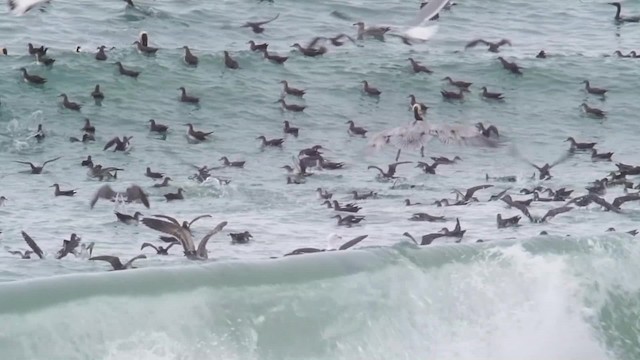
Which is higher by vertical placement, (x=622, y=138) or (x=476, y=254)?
(x=476, y=254)

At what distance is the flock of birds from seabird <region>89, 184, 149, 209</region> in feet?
0.04

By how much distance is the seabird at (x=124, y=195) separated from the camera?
16978mm

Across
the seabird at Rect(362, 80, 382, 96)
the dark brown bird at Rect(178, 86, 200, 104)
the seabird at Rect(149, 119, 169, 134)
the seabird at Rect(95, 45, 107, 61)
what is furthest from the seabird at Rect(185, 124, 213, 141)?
the seabird at Rect(362, 80, 382, 96)

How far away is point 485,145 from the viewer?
24500mm

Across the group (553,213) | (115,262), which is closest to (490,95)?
(553,213)

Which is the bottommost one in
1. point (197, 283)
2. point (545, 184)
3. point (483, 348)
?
point (545, 184)

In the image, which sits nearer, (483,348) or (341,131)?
(483,348)

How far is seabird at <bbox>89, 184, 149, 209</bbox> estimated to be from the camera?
1698 centimetres

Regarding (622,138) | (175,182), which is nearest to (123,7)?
(622,138)

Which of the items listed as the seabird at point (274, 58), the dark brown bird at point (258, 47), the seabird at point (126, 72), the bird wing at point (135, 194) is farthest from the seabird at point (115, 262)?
the dark brown bird at point (258, 47)

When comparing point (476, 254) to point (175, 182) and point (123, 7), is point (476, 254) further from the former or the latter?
→ point (123, 7)

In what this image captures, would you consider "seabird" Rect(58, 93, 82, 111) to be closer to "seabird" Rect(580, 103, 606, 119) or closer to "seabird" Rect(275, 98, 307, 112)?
"seabird" Rect(275, 98, 307, 112)

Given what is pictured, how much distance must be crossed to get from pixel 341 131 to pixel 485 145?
3.72m

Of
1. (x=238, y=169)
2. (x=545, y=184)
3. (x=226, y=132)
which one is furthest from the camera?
(x=226, y=132)
